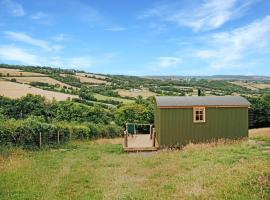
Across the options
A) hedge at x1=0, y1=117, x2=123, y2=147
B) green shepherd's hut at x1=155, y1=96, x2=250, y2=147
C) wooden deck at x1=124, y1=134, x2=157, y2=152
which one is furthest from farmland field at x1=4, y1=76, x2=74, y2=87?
green shepherd's hut at x1=155, y1=96, x2=250, y2=147

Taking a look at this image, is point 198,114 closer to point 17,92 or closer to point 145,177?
point 145,177

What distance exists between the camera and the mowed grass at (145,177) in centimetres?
835

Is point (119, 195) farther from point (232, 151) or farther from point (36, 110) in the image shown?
point (36, 110)

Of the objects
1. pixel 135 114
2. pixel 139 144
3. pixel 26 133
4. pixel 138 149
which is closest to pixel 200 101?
pixel 139 144

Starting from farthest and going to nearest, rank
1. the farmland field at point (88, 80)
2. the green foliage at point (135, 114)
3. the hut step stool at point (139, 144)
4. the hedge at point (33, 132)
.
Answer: the farmland field at point (88, 80) < the green foliage at point (135, 114) < the hut step stool at point (139, 144) < the hedge at point (33, 132)

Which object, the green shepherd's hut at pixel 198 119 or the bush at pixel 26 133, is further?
the green shepherd's hut at pixel 198 119

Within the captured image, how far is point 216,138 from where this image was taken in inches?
797

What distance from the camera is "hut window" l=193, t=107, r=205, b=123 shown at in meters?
19.9

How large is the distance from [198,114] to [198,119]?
11.8 inches

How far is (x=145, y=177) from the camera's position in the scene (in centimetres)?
1091

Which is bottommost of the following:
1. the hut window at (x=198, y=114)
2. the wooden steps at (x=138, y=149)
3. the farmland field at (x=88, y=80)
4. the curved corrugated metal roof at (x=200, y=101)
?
the wooden steps at (x=138, y=149)

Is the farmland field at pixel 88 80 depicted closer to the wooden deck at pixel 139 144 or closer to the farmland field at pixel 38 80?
the farmland field at pixel 38 80

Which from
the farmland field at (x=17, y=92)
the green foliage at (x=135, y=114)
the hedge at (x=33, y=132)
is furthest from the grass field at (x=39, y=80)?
the hedge at (x=33, y=132)

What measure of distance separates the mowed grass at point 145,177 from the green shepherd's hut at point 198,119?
5255 millimetres
